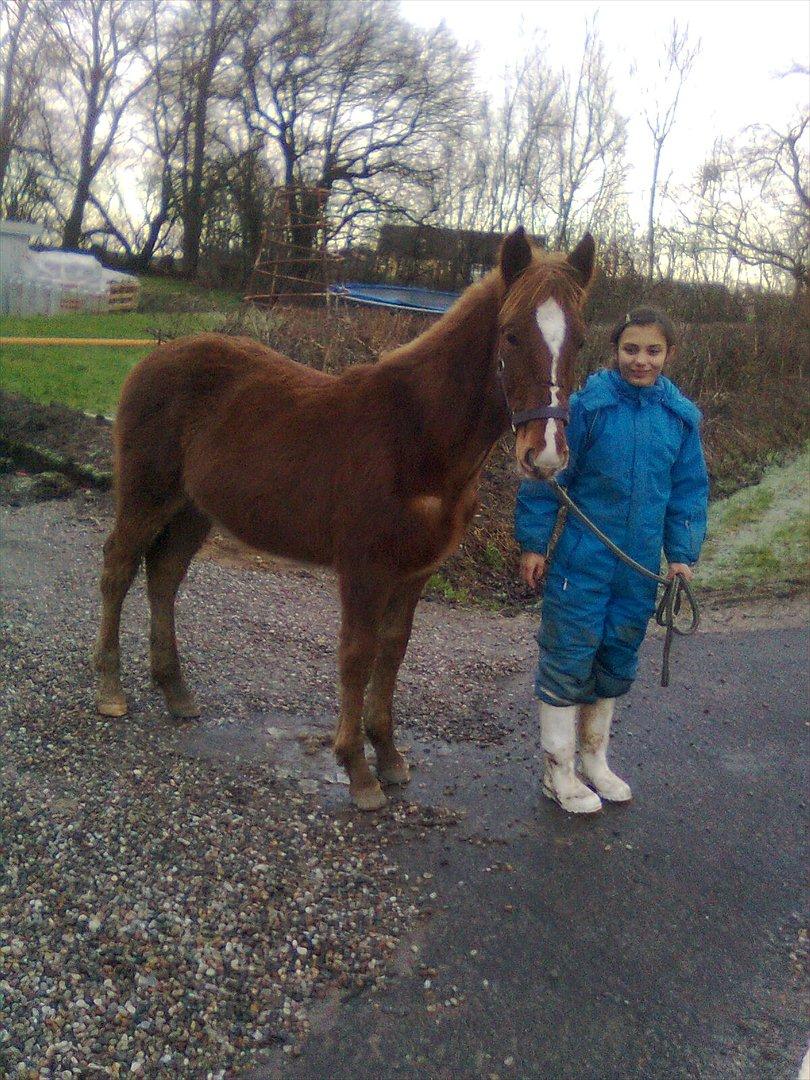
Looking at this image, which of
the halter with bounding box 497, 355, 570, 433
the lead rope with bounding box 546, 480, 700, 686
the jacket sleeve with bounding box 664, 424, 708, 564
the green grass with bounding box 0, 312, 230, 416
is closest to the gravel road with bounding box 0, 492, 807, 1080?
the lead rope with bounding box 546, 480, 700, 686

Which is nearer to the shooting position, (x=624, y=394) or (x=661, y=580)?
(x=661, y=580)

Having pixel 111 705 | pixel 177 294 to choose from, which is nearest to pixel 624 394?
pixel 111 705

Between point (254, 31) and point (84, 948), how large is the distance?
31.6 m

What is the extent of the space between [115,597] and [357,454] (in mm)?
1761

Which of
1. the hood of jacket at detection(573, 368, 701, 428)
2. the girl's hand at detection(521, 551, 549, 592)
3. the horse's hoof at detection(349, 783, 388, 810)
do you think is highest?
the hood of jacket at detection(573, 368, 701, 428)

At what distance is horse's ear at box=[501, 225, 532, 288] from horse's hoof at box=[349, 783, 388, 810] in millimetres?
2225

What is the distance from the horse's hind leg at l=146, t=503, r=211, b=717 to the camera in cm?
460

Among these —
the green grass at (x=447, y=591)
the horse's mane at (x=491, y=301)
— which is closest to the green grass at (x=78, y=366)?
the green grass at (x=447, y=591)

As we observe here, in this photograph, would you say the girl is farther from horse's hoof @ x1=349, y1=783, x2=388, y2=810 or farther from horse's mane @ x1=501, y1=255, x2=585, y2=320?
horse's hoof @ x1=349, y1=783, x2=388, y2=810

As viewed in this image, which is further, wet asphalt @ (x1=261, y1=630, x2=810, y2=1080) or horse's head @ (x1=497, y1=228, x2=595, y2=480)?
horse's head @ (x1=497, y1=228, x2=595, y2=480)

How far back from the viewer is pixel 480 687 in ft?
17.7

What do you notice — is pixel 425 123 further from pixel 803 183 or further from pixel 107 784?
pixel 107 784

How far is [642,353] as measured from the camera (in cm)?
371

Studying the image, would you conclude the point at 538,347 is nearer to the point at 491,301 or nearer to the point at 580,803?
the point at 491,301
